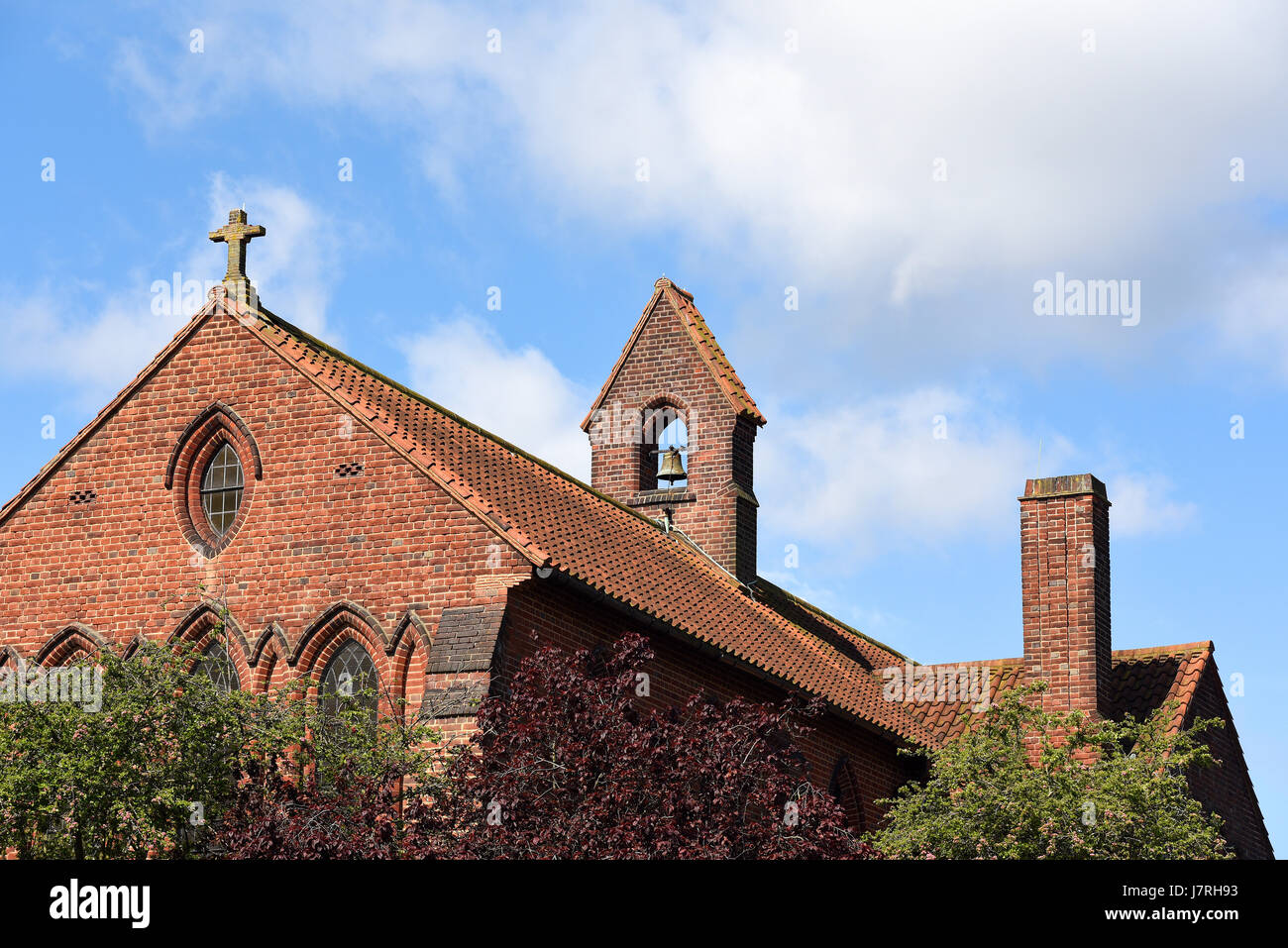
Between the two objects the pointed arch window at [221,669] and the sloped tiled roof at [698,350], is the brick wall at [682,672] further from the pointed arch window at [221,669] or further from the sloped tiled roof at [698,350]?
the sloped tiled roof at [698,350]

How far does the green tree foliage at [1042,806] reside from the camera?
2355cm

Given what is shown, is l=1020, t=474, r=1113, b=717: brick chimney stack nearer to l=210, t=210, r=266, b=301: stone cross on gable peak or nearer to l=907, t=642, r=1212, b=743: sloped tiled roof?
l=907, t=642, r=1212, b=743: sloped tiled roof

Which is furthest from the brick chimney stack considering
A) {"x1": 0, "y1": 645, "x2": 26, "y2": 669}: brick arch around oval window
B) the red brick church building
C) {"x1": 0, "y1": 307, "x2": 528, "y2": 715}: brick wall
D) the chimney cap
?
{"x1": 0, "y1": 645, "x2": 26, "y2": 669}: brick arch around oval window

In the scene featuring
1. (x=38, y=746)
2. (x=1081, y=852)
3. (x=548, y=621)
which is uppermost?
(x=548, y=621)

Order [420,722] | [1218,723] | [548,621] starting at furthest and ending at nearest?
[1218,723], [548,621], [420,722]

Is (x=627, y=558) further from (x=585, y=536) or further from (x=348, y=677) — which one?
(x=348, y=677)

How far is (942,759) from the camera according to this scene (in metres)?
25.1

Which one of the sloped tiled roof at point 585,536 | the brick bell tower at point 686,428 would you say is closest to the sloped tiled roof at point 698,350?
the brick bell tower at point 686,428

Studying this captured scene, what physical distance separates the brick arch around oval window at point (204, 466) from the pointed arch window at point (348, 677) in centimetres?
229

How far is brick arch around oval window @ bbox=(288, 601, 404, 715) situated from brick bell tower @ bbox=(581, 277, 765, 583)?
1245 centimetres
